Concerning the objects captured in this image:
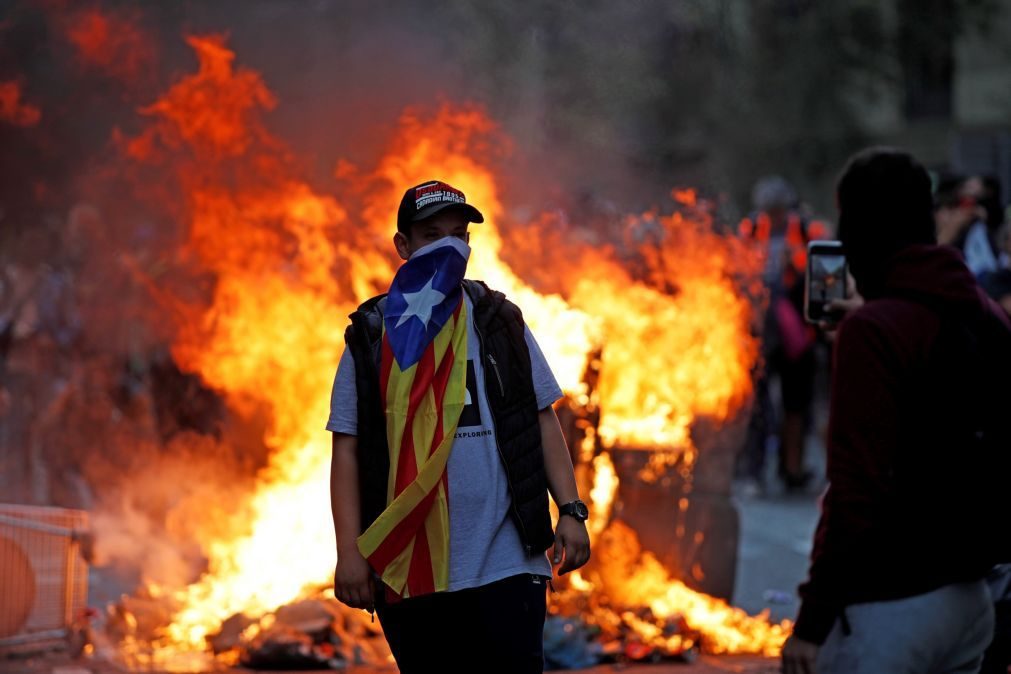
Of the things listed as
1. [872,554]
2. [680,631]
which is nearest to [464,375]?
[872,554]

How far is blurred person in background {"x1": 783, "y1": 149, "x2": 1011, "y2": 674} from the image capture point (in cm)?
260

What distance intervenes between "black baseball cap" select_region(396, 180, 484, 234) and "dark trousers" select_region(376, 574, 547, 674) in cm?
86

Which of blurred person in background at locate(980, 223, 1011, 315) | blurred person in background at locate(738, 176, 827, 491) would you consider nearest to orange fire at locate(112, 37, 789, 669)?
blurred person in background at locate(980, 223, 1011, 315)

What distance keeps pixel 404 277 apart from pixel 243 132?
4.77 meters

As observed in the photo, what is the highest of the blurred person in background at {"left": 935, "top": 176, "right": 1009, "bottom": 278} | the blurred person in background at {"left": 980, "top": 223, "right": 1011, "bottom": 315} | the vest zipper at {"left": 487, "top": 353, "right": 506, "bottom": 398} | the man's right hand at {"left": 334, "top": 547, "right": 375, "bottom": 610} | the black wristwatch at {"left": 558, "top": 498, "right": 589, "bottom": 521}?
the blurred person in background at {"left": 935, "top": 176, "right": 1009, "bottom": 278}

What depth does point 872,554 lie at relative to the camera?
103 inches

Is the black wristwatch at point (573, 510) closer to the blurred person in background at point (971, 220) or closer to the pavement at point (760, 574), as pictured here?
the pavement at point (760, 574)

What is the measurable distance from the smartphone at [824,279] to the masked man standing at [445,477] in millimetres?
1163

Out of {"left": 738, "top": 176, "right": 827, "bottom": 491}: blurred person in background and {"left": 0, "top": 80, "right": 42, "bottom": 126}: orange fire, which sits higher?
{"left": 0, "top": 80, "right": 42, "bottom": 126}: orange fire

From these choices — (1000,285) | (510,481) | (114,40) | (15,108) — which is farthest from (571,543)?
(15,108)

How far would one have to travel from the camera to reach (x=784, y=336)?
1030cm

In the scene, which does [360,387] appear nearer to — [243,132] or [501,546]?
[501,546]

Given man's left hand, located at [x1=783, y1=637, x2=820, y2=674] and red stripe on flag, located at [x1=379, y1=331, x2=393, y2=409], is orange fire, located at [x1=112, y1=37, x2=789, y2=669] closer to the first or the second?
red stripe on flag, located at [x1=379, y1=331, x2=393, y2=409]

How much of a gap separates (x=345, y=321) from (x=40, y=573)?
1994 mm
